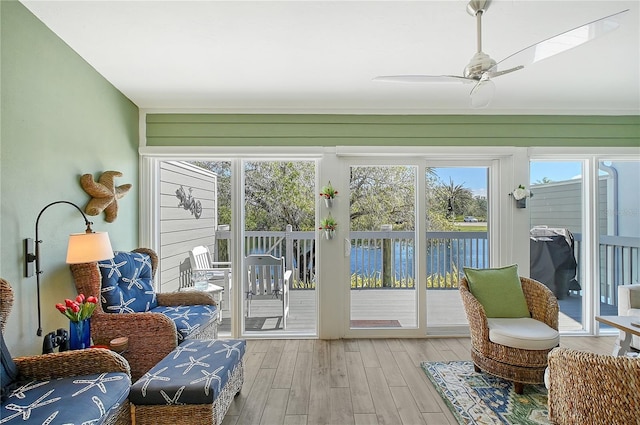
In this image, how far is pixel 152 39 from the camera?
2.39 metres

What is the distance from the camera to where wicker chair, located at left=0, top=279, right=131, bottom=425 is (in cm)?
174

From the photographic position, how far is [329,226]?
369cm

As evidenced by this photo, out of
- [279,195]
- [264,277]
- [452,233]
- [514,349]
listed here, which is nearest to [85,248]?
[264,277]

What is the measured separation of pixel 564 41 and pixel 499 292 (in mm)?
2115

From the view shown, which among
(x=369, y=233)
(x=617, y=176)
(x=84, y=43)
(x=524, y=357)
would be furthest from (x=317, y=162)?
(x=617, y=176)

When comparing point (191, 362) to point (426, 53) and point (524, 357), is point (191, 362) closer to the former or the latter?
point (524, 357)

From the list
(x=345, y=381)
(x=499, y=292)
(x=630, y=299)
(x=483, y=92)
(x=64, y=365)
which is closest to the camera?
(x=64, y=365)

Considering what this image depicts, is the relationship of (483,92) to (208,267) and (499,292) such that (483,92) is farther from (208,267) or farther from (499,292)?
(208,267)

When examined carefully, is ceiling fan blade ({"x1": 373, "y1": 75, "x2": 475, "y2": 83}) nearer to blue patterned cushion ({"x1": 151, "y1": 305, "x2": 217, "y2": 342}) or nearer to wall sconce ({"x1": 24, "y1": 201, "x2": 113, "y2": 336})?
wall sconce ({"x1": 24, "y1": 201, "x2": 113, "y2": 336})

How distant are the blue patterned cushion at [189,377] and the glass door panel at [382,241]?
1940 millimetres

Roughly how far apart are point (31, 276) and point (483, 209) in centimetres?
430

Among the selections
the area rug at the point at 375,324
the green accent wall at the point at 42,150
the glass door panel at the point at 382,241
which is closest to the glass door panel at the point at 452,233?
the glass door panel at the point at 382,241

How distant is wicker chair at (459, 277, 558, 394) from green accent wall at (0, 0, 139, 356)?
327cm

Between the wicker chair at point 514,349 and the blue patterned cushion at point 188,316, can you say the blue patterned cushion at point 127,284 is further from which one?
the wicker chair at point 514,349
